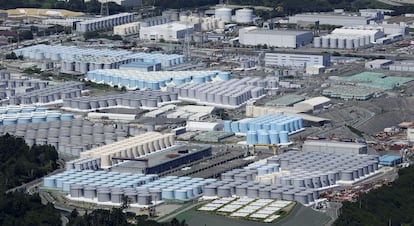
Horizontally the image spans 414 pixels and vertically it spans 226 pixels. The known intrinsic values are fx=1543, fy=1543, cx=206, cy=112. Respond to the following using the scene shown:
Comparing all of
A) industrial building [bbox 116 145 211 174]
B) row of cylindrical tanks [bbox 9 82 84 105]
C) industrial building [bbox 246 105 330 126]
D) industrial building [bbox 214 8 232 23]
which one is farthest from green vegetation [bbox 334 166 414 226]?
industrial building [bbox 214 8 232 23]

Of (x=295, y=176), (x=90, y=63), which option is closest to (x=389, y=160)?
(x=295, y=176)

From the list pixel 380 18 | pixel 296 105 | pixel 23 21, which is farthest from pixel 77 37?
pixel 296 105

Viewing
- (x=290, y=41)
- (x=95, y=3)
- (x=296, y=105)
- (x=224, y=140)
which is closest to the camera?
(x=224, y=140)

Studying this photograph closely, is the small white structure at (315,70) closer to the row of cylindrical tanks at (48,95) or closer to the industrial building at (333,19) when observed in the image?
the row of cylindrical tanks at (48,95)

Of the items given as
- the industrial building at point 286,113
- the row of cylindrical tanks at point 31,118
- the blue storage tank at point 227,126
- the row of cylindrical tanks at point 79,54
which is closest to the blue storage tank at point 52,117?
the row of cylindrical tanks at point 31,118

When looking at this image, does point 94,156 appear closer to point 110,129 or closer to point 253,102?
point 110,129

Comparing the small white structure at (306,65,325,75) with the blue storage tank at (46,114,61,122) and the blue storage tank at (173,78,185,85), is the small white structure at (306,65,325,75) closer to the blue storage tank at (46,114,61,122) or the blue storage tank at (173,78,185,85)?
the blue storage tank at (173,78,185,85)

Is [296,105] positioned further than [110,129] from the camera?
Yes
